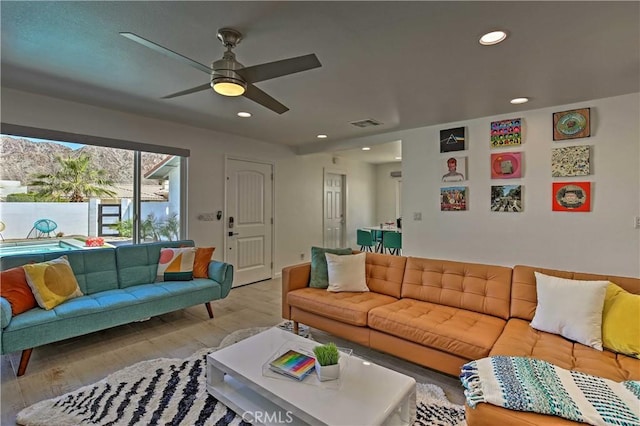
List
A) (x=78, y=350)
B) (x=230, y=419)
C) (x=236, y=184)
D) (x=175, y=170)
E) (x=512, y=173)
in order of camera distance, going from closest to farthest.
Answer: (x=230, y=419) < (x=78, y=350) < (x=512, y=173) < (x=175, y=170) < (x=236, y=184)

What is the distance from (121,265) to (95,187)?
110 cm

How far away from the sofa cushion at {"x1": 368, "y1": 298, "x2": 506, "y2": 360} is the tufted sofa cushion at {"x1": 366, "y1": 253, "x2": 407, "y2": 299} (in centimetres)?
30

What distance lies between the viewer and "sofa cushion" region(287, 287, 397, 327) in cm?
251

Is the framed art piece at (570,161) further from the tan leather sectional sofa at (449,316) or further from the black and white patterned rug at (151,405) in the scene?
the black and white patterned rug at (151,405)

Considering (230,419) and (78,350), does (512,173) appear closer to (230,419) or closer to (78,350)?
(230,419)

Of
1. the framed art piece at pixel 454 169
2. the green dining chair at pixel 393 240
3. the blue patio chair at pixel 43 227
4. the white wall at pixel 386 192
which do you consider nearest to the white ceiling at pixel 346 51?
the framed art piece at pixel 454 169

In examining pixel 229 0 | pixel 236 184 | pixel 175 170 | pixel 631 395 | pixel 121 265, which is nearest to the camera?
pixel 631 395

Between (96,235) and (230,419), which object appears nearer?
(230,419)

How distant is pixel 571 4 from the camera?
5.42 ft

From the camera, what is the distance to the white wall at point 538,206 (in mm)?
3002

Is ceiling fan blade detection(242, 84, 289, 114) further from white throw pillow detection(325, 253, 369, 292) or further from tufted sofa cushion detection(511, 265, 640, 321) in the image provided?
tufted sofa cushion detection(511, 265, 640, 321)

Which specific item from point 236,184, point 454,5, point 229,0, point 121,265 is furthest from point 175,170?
point 454,5

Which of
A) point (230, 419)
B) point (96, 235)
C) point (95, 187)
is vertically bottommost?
point (230, 419)

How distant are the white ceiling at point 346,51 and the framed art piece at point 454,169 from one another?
0.73 metres
